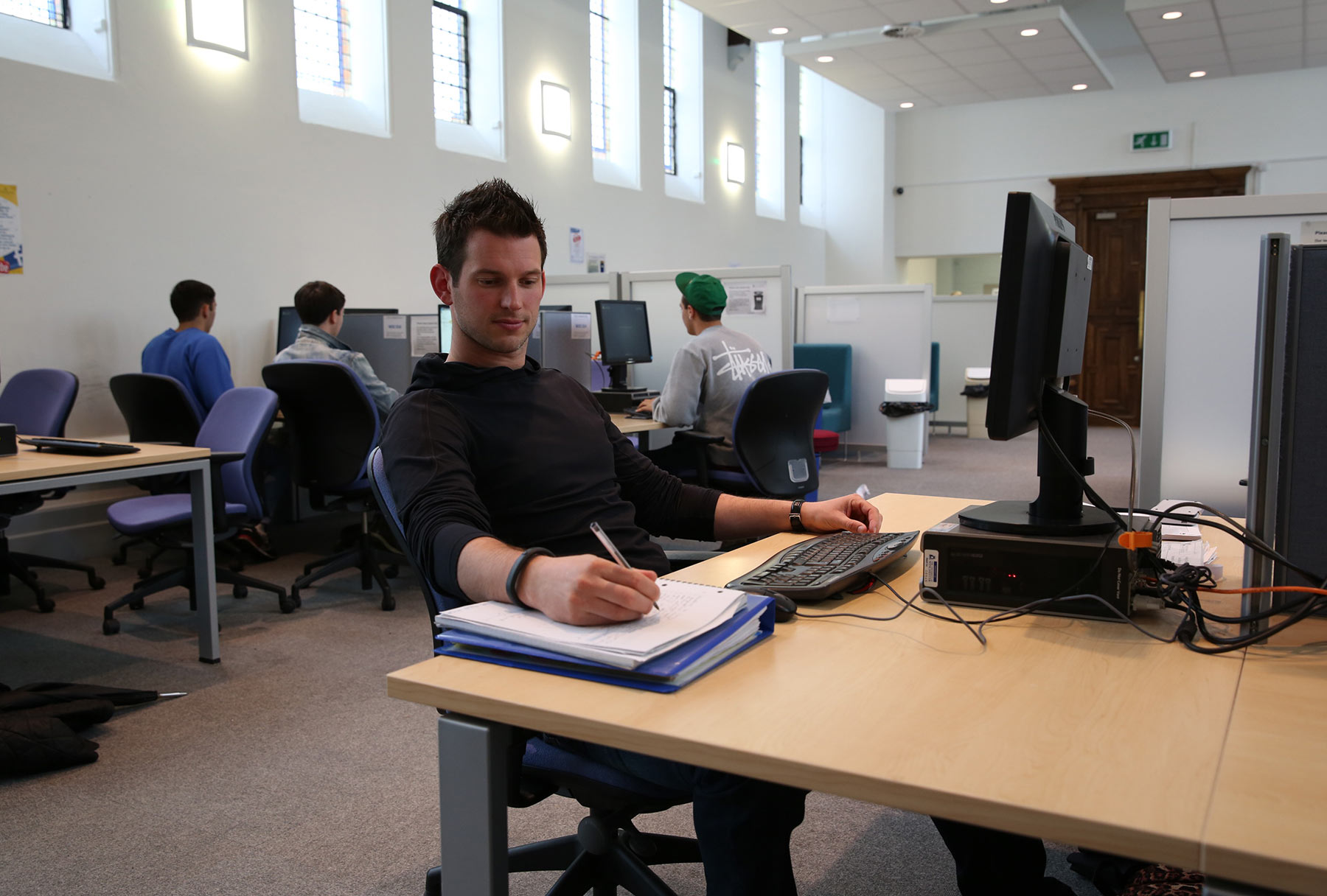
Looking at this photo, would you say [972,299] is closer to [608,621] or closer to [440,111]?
[440,111]

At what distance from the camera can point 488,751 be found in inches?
35.5

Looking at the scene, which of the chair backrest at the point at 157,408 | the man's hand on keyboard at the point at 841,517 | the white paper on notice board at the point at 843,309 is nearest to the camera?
the man's hand on keyboard at the point at 841,517

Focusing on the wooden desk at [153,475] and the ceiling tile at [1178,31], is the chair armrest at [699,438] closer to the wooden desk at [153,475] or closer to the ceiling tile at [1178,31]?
the wooden desk at [153,475]

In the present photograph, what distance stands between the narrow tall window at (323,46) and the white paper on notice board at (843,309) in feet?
11.6

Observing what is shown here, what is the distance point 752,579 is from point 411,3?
5.66 m

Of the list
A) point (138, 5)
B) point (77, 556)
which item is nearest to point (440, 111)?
point (138, 5)

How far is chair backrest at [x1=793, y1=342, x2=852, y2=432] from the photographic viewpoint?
705cm

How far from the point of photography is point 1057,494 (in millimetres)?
1231

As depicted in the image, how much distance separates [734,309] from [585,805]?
12.4 feet

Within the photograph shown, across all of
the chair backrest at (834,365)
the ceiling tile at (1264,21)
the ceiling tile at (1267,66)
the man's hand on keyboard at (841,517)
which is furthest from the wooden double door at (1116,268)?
the man's hand on keyboard at (841,517)

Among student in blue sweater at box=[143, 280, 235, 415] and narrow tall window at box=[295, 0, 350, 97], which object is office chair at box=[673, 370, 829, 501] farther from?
narrow tall window at box=[295, 0, 350, 97]

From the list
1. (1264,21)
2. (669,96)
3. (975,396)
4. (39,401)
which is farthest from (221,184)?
(1264,21)

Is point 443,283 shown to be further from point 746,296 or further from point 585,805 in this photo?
point 746,296

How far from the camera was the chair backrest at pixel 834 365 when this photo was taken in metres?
7.05
